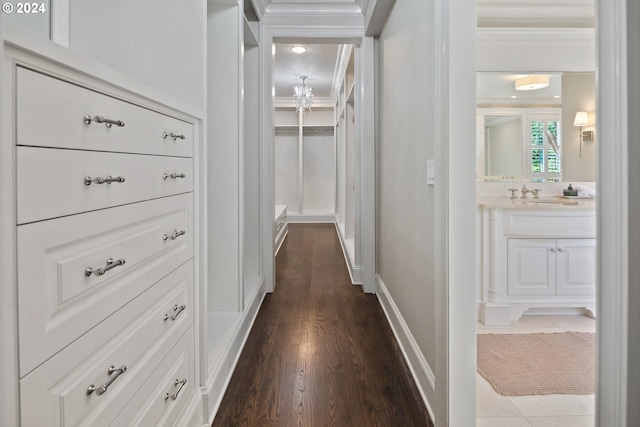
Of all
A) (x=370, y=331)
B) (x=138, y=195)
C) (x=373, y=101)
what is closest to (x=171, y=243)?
(x=138, y=195)

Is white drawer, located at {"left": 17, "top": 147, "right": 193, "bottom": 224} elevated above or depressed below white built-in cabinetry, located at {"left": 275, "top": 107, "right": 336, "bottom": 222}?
below

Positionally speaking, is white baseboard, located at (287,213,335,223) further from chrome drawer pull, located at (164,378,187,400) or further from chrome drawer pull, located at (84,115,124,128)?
chrome drawer pull, located at (84,115,124,128)

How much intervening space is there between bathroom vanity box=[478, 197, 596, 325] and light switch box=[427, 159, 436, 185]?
1.21 metres

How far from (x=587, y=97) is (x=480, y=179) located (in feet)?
3.50

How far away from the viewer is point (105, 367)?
837mm

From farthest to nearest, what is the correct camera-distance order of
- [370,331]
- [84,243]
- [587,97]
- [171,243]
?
[587,97] → [370,331] → [171,243] → [84,243]

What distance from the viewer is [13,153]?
0.57 m

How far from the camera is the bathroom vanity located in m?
2.65

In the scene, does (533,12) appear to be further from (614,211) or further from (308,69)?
(308,69)

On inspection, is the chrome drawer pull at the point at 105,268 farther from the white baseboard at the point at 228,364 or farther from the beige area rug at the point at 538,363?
the beige area rug at the point at 538,363

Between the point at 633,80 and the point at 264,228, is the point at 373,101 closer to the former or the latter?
the point at 264,228

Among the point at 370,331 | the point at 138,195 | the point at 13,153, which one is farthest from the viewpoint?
the point at 370,331

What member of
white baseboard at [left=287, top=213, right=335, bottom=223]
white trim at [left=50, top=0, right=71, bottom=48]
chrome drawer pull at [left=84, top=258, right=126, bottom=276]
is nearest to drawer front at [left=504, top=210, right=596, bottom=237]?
chrome drawer pull at [left=84, top=258, right=126, bottom=276]

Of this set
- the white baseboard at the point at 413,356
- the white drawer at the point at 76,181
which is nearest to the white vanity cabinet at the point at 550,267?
the white baseboard at the point at 413,356
